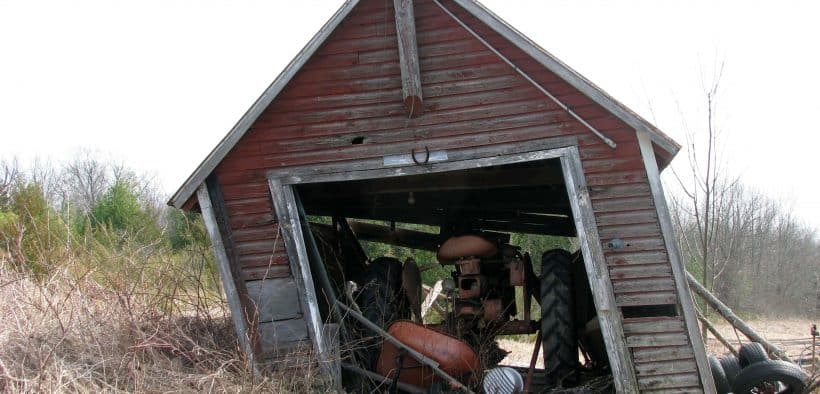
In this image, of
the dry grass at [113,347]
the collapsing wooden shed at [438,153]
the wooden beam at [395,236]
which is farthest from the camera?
the wooden beam at [395,236]

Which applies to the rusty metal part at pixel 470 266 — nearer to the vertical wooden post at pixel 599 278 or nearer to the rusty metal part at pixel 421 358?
the rusty metal part at pixel 421 358

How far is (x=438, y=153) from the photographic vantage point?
7434mm

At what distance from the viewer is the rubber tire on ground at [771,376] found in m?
7.32

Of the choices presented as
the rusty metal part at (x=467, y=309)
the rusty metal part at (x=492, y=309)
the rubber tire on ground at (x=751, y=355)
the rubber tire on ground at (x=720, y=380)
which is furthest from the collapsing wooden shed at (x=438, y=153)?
the rusty metal part at (x=467, y=309)

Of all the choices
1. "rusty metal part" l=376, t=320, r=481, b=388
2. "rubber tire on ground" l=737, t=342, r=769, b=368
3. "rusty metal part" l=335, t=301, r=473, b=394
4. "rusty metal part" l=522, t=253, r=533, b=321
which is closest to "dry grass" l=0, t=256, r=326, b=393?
"rusty metal part" l=335, t=301, r=473, b=394

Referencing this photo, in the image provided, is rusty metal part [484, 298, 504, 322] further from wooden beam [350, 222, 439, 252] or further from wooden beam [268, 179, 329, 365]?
wooden beam [350, 222, 439, 252]

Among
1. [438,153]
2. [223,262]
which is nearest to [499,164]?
[438,153]

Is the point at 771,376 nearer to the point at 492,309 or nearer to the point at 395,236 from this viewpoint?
the point at 492,309

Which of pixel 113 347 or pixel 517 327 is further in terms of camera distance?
pixel 517 327

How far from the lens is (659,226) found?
7.16 meters

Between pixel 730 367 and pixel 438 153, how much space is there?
377cm

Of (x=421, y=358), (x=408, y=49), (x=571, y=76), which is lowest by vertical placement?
(x=421, y=358)

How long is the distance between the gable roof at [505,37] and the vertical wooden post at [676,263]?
0.48 ft

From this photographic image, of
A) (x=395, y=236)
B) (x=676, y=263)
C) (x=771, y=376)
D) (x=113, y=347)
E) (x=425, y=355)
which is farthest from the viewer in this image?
(x=395, y=236)
